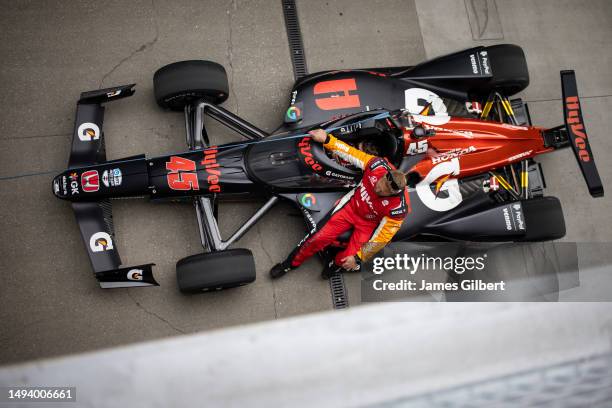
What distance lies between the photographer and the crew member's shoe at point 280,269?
4223 mm

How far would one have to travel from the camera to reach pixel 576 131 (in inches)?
160

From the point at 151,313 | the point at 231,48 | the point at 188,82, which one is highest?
the point at 231,48

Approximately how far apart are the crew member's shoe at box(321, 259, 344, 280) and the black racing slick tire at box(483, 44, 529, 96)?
6.29 ft

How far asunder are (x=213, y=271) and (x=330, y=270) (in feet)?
3.21

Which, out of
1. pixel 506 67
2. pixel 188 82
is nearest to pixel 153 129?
pixel 188 82

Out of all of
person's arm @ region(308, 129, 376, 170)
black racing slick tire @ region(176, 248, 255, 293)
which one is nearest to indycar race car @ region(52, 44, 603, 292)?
black racing slick tire @ region(176, 248, 255, 293)

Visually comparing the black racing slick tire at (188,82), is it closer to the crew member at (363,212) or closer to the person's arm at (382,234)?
the crew member at (363,212)

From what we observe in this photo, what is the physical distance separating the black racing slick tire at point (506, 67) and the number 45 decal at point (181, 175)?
246 centimetres

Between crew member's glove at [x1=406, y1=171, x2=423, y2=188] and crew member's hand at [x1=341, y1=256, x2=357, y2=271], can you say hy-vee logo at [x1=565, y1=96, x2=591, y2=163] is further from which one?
crew member's hand at [x1=341, y1=256, x2=357, y2=271]

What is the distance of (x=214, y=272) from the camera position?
12.4 feet

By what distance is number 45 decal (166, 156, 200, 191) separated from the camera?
3.89 meters

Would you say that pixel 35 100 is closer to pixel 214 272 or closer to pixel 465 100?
pixel 214 272

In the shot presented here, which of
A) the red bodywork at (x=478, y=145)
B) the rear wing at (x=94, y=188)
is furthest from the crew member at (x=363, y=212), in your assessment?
the rear wing at (x=94, y=188)

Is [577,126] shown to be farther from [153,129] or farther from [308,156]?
[153,129]
